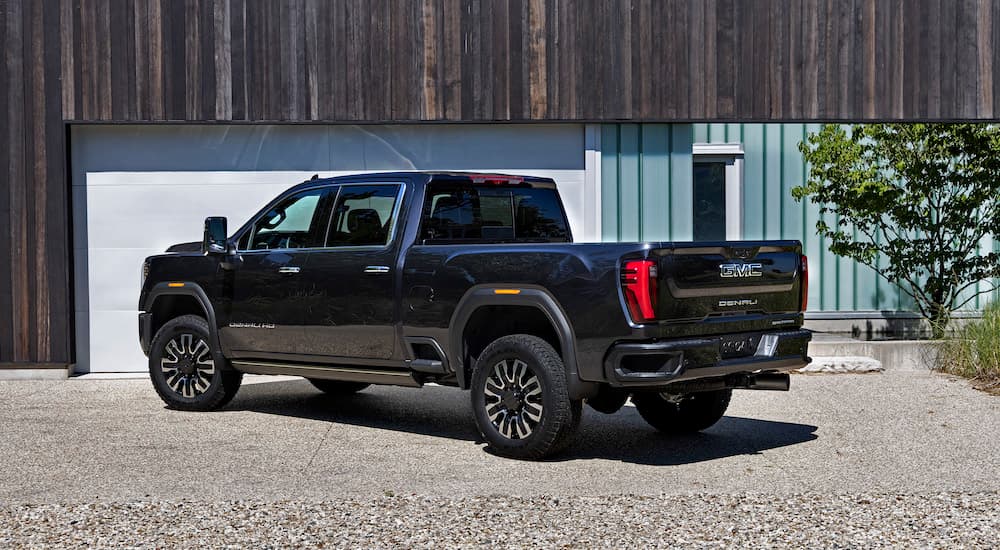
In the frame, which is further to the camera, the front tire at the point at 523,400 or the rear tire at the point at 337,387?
the rear tire at the point at 337,387

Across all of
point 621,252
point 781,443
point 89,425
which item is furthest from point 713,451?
point 89,425

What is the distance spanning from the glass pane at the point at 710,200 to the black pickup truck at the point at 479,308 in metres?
6.36

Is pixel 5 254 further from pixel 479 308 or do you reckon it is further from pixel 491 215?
pixel 479 308

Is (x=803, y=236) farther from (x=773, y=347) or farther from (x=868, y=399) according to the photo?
(x=773, y=347)

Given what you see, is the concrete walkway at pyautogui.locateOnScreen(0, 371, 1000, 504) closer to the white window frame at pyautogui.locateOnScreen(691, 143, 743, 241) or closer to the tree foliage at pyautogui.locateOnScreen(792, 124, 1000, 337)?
the tree foliage at pyautogui.locateOnScreen(792, 124, 1000, 337)

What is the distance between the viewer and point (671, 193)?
1401 cm

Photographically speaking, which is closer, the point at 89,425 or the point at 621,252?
the point at 621,252

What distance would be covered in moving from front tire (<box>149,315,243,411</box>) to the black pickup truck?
0.05 feet

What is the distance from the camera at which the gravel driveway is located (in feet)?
19.5

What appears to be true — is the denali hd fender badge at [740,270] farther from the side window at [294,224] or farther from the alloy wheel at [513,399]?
the side window at [294,224]

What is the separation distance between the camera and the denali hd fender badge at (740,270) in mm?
7910

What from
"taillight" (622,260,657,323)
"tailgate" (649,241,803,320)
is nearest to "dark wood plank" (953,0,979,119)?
"tailgate" (649,241,803,320)

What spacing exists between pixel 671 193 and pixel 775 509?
7.91 metres

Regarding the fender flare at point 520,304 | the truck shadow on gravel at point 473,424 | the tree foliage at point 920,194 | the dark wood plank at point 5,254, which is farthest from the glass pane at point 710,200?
the dark wood plank at point 5,254
